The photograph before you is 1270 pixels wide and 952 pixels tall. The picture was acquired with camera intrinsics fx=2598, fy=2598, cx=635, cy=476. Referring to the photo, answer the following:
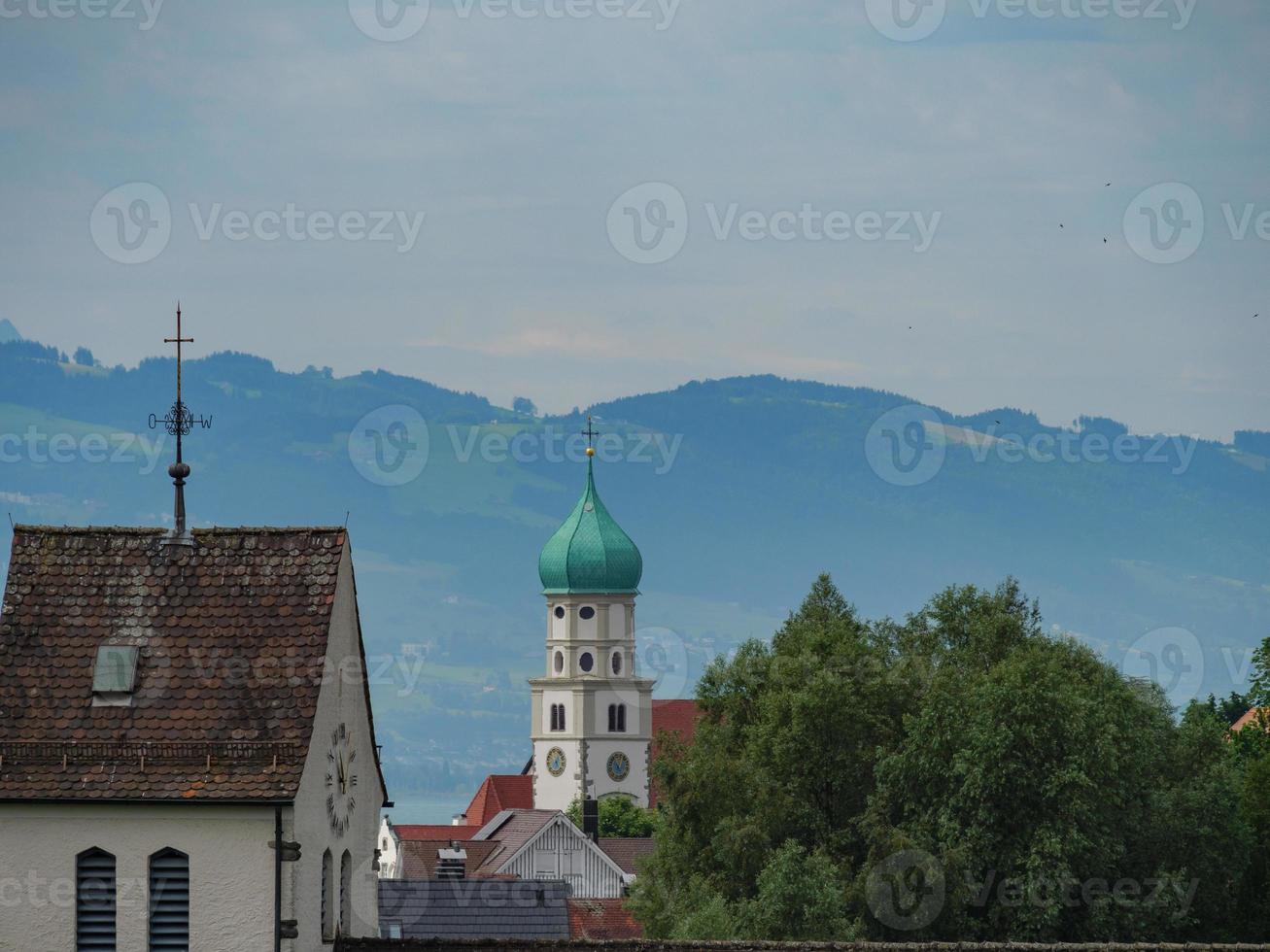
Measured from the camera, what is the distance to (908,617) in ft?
260

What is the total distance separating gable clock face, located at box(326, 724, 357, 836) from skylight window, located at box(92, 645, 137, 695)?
3.14 m

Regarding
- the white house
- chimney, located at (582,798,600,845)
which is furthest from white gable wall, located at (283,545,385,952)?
chimney, located at (582,798,600,845)

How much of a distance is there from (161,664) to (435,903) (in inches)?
1474

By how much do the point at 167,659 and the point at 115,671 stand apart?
31.6 inches

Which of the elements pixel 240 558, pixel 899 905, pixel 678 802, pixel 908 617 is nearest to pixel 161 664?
pixel 240 558

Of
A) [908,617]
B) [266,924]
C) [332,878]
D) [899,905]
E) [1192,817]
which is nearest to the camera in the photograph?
[266,924]

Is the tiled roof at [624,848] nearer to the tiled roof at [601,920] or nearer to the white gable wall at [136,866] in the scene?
the tiled roof at [601,920]

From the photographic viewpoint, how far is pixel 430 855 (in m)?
172

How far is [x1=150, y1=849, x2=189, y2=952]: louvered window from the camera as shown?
3725cm

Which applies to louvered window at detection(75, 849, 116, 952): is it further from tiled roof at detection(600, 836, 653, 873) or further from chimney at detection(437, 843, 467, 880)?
tiled roof at detection(600, 836, 653, 873)

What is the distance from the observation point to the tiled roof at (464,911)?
72250mm

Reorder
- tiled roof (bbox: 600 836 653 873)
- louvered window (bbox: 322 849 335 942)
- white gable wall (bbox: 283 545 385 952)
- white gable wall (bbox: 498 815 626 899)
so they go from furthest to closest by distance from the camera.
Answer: tiled roof (bbox: 600 836 653 873) < white gable wall (bbox: 498 815 626 899) < louvered window (bbox: 322 849 335 942) < white gable wall (bbox: 283 545 385 952)

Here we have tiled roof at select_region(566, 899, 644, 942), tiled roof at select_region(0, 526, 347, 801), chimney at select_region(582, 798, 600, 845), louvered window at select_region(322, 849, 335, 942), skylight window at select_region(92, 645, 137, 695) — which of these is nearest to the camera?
tiled roof at select_region(0, 526, 347, 801)

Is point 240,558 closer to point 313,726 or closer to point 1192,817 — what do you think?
point 313,726
